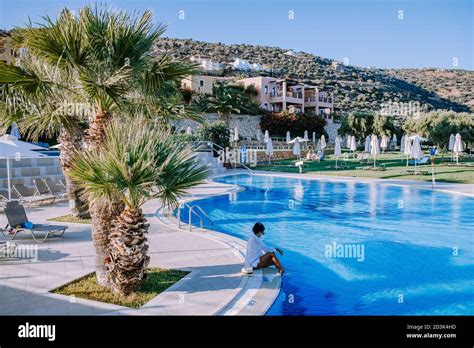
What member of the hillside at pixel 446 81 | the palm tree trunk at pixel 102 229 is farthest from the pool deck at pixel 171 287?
the hillside at pixel 446 81

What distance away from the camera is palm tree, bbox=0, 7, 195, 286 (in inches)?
234

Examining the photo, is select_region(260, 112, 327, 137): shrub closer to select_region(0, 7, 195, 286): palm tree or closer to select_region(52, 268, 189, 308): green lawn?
select_region(0, 7, 195, 286): palm tree

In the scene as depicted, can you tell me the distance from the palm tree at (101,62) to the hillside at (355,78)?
176 ft

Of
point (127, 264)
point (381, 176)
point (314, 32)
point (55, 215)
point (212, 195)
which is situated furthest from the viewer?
point (381, 176)

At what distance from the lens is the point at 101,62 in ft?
20.1

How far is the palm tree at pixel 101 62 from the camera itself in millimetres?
5934

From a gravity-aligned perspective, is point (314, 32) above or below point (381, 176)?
above

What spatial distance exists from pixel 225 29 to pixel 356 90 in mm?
65214

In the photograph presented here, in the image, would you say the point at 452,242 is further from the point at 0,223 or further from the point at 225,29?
the point at 0,223

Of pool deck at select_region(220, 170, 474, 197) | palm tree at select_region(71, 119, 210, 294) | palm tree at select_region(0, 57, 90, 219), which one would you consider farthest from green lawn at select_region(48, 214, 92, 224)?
pool deck at select_region(220, 170, 474, 197)

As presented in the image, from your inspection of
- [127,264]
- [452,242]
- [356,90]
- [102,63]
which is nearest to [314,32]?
[102,63]

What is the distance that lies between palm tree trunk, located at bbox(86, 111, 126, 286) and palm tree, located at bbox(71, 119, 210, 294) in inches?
9.0

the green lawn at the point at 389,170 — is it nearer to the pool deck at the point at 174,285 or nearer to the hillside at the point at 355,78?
the pool deck at the point at 174,285

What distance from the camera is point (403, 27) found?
10.5 metres
